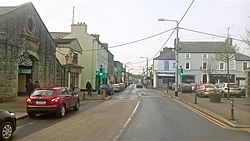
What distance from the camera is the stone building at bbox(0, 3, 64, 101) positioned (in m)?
23.4

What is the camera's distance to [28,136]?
416 inches

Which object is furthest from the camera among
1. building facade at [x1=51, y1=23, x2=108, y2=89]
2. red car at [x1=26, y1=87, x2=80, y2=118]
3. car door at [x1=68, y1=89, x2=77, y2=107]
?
building facade at [x1=51, y1=23, x2=108, y2=89]

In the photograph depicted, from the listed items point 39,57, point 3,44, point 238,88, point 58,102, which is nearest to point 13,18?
point 3,44

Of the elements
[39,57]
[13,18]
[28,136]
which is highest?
[13,18]

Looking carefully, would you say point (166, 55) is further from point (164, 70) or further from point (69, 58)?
point (69, 58)

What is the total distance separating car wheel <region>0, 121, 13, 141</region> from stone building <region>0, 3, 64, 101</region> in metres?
14.0

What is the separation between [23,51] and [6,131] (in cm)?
1725

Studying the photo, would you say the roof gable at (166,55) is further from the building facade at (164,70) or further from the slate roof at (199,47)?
the slate roof at (199,47)

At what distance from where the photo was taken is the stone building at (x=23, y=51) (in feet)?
76.9

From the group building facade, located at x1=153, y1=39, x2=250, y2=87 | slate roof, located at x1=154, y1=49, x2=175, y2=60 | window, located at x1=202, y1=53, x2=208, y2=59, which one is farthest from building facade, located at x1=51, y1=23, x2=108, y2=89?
window, located at x1=202, y1=53, x2=208, y2=59

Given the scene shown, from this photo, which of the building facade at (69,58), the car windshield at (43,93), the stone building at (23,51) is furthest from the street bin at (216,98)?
the building facade at (69,58)

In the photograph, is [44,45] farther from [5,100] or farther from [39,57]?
[5,100]

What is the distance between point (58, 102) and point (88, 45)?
39762 millimetres

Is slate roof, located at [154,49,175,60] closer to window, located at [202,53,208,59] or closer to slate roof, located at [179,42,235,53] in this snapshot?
slate roof, located at [179,42,235,53]
